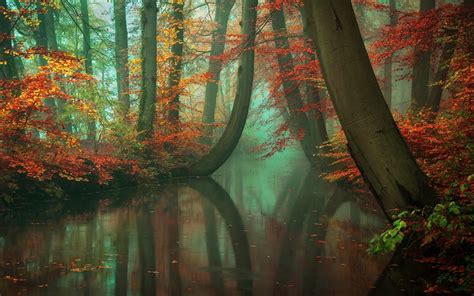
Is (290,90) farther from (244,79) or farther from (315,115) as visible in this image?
(244,79)

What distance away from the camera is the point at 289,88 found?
16906 mm

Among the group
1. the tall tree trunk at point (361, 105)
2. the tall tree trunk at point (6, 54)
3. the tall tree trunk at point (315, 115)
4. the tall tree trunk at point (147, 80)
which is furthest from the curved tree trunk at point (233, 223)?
the tall tree trunk at point (6, 54)

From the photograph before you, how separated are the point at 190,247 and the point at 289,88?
10.7 metres

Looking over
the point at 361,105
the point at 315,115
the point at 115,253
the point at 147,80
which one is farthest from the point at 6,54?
the point at 315,115

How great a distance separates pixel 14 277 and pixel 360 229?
5.37 metres

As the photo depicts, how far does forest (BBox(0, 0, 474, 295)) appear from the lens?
5.36 meters

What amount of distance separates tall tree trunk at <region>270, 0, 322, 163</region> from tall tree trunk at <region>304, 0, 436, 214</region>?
10929 millimetres

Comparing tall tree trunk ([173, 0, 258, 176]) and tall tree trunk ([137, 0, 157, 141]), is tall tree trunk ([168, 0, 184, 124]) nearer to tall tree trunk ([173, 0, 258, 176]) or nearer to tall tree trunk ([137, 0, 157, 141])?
tall tree trunk ([137, 0, 157, 141])

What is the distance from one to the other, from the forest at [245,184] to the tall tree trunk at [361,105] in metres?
0.02

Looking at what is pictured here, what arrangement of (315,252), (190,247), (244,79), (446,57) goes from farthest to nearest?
1. (244,79)
2. (446,57)
3. (190,247)
4. (315,252)

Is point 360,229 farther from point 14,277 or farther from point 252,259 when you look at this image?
point 14,277

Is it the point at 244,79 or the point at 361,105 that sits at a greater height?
the point at 244,79

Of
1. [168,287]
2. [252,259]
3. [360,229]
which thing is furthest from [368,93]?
[360,229]

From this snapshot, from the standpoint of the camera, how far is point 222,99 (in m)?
30.0
